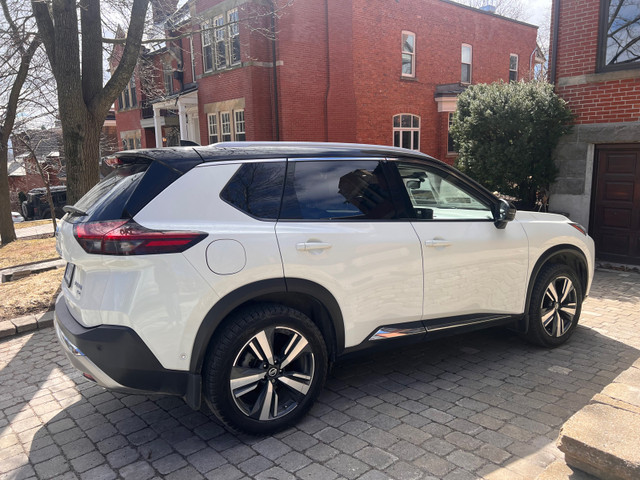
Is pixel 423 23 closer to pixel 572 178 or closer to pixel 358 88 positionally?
pixel 358 88

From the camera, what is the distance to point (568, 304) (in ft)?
15.7

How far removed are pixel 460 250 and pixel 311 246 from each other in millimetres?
1355

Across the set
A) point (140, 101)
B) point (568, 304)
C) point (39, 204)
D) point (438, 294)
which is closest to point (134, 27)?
point (438, 294)

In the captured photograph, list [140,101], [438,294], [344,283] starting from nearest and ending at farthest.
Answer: [344,283] < [438,294] < [140,101]

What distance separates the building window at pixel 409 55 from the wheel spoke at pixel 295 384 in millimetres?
→ 18739

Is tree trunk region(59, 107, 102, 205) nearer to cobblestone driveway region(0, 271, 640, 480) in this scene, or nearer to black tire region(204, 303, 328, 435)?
cobblestone driveway region(0, 271, 640, 480)

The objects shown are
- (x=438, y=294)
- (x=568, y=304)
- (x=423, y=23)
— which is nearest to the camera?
(x=438, y=294)

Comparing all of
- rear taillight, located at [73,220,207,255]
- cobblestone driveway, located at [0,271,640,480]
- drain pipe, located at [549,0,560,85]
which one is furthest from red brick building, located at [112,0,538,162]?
rear taillight, located at [73,220,207,255]

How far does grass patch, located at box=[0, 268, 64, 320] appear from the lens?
6102mm

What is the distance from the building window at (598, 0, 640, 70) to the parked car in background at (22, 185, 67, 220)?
2598cm

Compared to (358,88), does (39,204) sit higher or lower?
lower

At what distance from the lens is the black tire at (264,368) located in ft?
9.91

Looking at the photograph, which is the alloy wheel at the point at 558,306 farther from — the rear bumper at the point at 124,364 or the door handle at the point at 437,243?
the rear bumper at the point at 124,364

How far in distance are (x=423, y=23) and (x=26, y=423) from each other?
21.0m
